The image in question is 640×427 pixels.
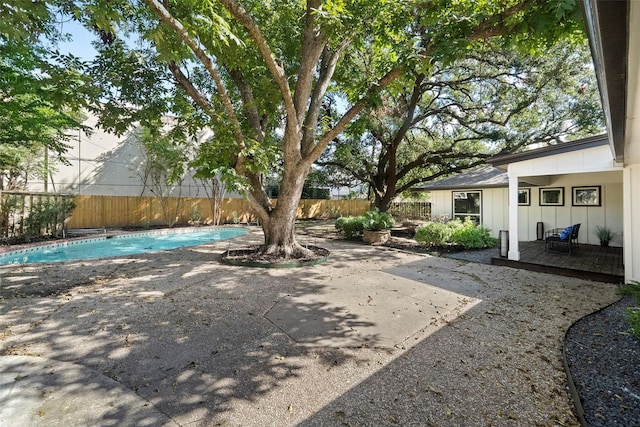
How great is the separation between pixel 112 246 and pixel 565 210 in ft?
54.7

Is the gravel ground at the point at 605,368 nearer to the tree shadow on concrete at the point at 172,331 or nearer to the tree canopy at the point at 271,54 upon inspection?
the tree shadow on concrete at the point at 172,331

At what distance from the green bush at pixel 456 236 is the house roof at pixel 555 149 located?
9.20ft

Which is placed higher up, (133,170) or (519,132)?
(519,132)


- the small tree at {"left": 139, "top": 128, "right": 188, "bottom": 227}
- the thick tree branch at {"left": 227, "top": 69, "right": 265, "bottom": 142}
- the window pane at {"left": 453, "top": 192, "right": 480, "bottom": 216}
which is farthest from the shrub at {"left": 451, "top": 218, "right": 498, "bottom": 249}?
the small tree at {"left": 139, "top": 128, "right": 188, "bottom": 227}

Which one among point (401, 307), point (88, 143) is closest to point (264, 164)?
point (401, 307)

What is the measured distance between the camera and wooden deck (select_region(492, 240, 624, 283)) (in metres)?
6.27

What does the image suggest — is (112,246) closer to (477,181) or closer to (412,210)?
(477,181)

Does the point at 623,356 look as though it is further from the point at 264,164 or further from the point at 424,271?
the point at 264,164

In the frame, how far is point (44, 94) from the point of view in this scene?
229 inches

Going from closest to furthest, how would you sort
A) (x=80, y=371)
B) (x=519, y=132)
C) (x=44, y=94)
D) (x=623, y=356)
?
1. (x=80, y=371)
2. (x=623, y=356)
3. (x=44, y=94)
4. (x=519, y=132)

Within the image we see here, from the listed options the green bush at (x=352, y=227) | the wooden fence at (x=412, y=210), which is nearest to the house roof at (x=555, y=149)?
the green bush at (x=352, y=227)

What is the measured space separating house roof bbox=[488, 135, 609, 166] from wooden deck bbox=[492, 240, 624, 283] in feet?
8.57

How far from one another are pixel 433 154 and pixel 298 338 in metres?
14.3

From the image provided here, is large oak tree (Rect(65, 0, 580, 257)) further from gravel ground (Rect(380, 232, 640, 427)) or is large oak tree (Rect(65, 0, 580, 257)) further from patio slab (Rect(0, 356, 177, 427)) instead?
patio slab (Rect(0, 356, 177, 427))
